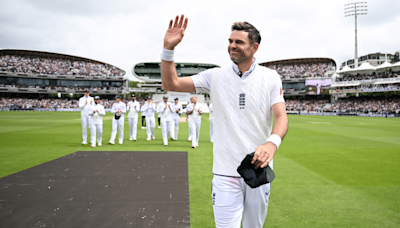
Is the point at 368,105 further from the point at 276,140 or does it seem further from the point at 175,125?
the point at 276,140

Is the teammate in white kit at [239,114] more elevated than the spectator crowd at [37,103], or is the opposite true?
the spectator crowd at [37,103]

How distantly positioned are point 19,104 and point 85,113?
64.0 meters

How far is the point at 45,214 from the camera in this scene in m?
3.98

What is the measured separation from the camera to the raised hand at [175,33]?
201cm

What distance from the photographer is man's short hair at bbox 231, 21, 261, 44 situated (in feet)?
6.91

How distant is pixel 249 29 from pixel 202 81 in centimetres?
62

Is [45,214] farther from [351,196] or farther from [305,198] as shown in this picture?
[351,196]

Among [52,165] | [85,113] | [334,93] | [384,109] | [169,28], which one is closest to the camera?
[169,28]

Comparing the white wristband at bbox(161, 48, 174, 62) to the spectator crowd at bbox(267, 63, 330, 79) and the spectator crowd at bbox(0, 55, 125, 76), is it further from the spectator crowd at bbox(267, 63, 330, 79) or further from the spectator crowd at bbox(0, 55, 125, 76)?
the spectator crowd at bbox(0, 55, 125, 76)

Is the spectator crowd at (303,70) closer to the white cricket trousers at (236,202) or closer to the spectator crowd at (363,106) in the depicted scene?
the spectator crowd at (363,106)

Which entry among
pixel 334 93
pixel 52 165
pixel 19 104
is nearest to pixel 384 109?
pixel 334 93

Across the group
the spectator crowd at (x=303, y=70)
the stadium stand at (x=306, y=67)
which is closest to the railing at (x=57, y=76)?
the spectator crowd at (x=303, y=70)

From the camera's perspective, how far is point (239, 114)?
216cm

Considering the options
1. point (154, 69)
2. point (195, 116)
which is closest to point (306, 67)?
point (154, 69)
